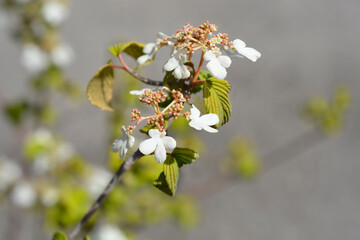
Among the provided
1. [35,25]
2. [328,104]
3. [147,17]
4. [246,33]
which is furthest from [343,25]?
[35,25]

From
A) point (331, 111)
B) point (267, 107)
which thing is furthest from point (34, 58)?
point (267, 107)

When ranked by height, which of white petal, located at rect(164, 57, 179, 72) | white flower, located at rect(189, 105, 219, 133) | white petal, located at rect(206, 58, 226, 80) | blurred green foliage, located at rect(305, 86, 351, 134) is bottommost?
white flower, located at rect(189, 105, 219, 133)

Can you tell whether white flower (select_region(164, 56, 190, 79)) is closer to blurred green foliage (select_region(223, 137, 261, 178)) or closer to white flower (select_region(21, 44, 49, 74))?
white flower (select_region(21, 44, 49, 74))

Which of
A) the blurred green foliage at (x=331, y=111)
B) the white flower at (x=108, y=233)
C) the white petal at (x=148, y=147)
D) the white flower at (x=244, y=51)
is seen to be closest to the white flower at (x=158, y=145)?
the white petal at (x=148, y=147)

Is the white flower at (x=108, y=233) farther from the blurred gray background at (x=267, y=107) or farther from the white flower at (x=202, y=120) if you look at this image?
the blurred gray background at (x=267, y=107)

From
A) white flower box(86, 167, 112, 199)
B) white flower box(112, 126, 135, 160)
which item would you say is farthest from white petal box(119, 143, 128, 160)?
white flower box(86, 167, 112, 199)

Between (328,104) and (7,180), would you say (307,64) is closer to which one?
(328,104)

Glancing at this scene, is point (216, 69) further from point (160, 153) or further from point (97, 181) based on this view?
point (97, 181)
